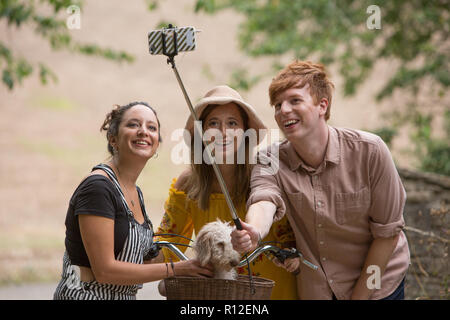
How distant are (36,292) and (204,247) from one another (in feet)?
25.8

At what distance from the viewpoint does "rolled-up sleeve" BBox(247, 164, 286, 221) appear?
11.3 feet

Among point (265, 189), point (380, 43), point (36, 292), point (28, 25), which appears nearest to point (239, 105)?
point (265, 189)

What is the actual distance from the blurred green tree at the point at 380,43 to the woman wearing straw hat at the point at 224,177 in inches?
241

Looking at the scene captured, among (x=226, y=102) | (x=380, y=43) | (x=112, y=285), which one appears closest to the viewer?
(x=112, y=285)

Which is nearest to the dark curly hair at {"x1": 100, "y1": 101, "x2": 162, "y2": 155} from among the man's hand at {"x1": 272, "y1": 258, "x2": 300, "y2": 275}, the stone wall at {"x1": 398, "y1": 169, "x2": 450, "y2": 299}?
the man's hand at {"x1": 272, "y1": 258, "x2": 300, "y2": 275}

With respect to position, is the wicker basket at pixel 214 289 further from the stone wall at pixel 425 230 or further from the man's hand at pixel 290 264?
the stone wall at pixel 425 230

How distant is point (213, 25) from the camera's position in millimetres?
22859

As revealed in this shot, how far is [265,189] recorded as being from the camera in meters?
3.54

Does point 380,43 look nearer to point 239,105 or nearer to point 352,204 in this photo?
point 239,105

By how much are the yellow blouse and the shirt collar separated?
0.37 meters

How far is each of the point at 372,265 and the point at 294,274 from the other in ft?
1.60

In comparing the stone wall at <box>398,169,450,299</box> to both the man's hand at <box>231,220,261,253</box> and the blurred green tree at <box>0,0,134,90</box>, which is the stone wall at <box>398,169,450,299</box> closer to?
the man's hand at <box>231,220,261,253</box>

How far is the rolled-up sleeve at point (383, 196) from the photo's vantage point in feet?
11.7
